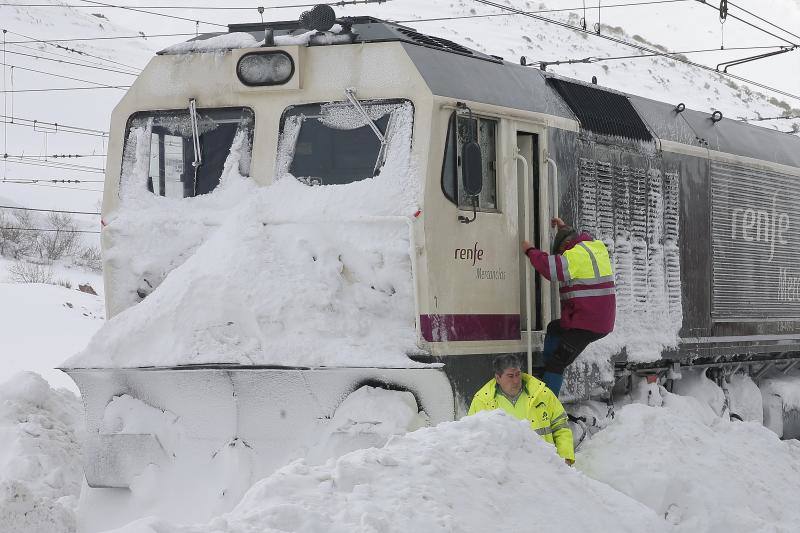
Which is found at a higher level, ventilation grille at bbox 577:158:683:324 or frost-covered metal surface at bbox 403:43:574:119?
frost-covered metal surface at bbox 403:43:574:119

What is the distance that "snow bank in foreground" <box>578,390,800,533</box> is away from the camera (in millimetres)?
8109

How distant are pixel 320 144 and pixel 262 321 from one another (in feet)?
4.46

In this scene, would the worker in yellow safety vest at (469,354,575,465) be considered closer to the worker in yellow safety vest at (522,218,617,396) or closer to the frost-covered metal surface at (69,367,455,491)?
the frost-covered metal surface at (69,367,455,491)

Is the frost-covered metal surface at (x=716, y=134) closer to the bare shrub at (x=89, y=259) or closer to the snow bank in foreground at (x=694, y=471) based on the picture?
the snow bank in foreground at (x=694, y=471)

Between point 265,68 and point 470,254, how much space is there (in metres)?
1.89

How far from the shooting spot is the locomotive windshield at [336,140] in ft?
26.8

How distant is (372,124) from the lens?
8.20 m

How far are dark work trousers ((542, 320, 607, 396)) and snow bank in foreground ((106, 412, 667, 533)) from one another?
71.8 inches

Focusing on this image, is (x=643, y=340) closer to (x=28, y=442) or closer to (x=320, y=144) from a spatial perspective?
(x=320, y=144)

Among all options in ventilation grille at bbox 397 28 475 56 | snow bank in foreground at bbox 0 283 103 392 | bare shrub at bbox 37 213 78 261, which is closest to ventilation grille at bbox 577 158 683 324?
ventilation grille at bbox 397 28 475 56

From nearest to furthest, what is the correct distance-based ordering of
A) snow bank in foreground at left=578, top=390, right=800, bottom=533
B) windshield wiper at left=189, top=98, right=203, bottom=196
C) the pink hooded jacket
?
snow bank in foreground at left=578, top=390, right=800, bottom=533 → windshield wiper at left=189, top=98, right=203, bottom=196 → the pink hooded jacket

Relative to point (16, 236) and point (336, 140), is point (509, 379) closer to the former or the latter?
point (336, 140)

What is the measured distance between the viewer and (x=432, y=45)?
347 inches

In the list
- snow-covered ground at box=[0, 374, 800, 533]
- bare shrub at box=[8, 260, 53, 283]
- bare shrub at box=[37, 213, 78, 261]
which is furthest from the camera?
bare shrub at box=[37, 213, 78, 261]
